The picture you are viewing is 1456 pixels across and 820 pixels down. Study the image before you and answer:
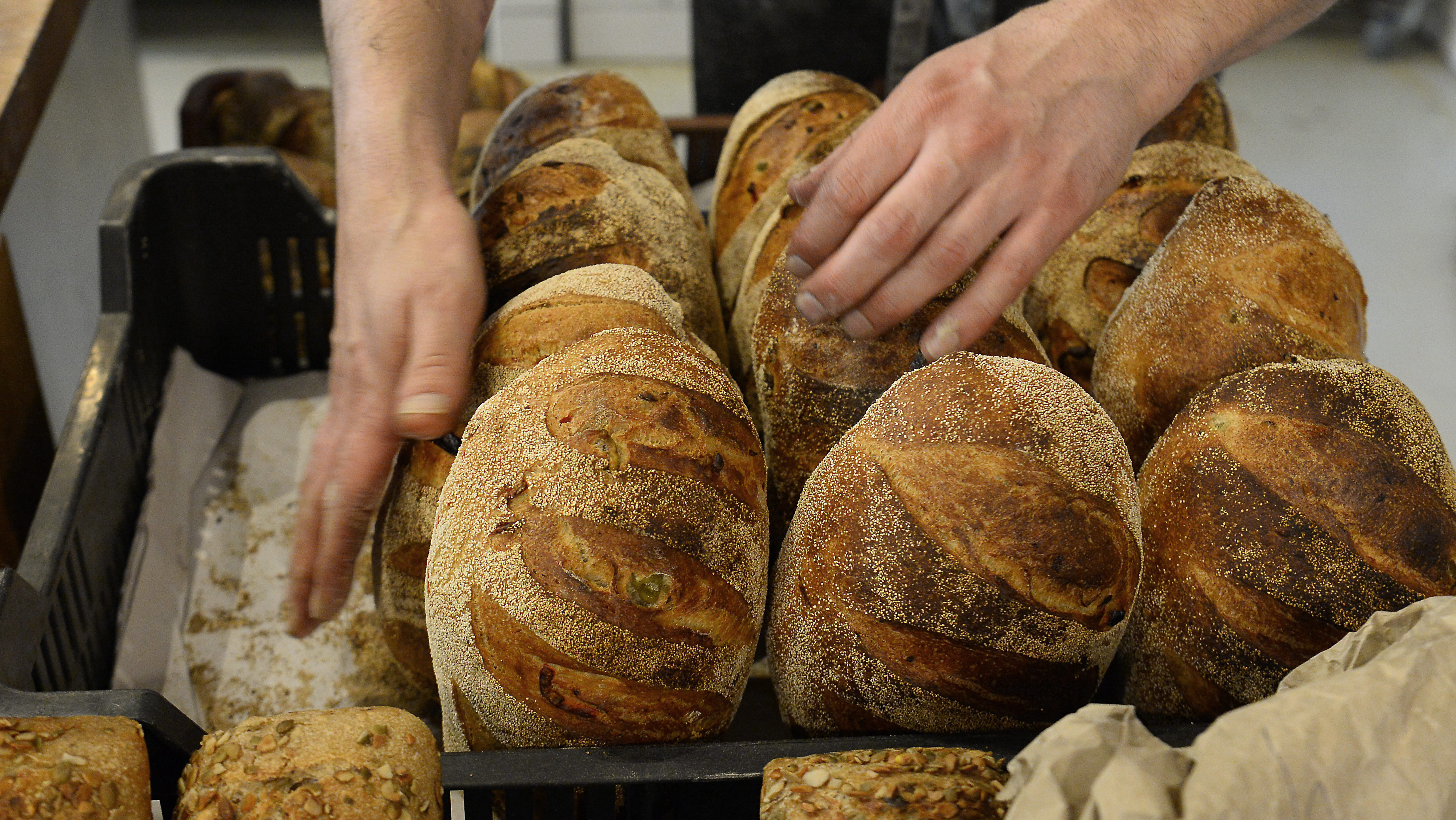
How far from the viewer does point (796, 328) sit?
3.63 feet

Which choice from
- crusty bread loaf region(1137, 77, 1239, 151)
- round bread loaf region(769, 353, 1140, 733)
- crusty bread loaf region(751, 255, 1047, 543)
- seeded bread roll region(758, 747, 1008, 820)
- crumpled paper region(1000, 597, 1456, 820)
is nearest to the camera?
crumpled paper region(1000, 597, 1456, 820)

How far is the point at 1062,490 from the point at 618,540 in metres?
0.36

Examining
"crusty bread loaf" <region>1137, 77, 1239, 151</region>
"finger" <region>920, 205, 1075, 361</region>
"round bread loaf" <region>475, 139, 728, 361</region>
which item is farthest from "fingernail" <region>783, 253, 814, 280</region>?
"crusty bread loaf" <region>1137, 77, 1239, 151</region>

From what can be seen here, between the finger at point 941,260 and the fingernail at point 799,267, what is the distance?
0.04m

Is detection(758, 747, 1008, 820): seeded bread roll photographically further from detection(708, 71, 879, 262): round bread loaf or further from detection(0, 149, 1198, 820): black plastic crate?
detection(708, 71, 879, 262): round bread loaf

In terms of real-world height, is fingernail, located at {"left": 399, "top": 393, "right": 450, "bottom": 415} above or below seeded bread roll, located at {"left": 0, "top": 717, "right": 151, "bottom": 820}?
above

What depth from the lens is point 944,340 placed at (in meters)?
1.01

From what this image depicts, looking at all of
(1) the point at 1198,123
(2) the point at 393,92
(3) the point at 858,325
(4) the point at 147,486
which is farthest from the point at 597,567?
(1) the point at 1198,123

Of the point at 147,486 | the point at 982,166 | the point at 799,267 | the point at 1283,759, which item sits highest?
the point at 982,166

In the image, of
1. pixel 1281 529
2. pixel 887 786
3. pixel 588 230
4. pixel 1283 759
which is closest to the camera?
pixel 1283 759

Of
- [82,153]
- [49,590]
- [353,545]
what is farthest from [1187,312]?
[82,153]

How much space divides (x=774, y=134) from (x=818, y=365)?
537 mm

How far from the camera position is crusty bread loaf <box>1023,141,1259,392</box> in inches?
50.2

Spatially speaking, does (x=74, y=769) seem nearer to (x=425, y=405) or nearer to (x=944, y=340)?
(x=425, y=405)
